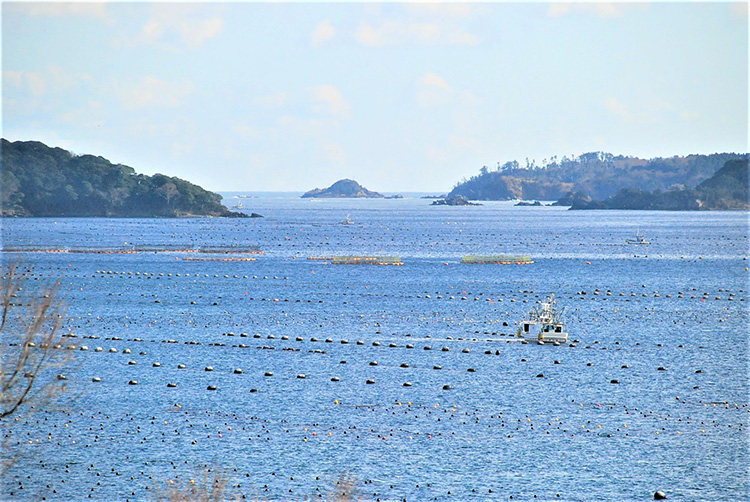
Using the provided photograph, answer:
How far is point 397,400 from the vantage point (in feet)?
185

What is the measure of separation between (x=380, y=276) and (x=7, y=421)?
288 ft

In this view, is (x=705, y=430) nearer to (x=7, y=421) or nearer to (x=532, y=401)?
(x=532, y=401)

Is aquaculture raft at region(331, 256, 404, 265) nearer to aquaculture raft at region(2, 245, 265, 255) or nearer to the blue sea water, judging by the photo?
aquaculture raft at region(2, 245, 265, 255)

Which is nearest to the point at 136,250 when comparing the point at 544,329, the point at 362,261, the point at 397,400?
the point at 362,261

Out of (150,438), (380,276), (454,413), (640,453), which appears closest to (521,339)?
(454,413)

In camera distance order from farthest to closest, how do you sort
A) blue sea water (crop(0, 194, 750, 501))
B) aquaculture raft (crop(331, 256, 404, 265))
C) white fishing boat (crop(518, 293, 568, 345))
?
aquaculture raft (crop(331, 256, 404, 265)) → white fishing boat (crop(518, 293, 568, 345)) → blue sea water (crop(0, 194, 750, 501))

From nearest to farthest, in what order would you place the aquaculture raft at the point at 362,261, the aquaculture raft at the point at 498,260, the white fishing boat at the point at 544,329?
the white fishing boat at the point at 544,329
the aquaculture raft at the point at 362,261
the aquaculture raft at the point at 498,260

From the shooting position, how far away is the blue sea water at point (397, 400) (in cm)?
4281

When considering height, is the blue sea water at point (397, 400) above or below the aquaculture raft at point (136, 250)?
below

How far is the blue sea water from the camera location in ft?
140

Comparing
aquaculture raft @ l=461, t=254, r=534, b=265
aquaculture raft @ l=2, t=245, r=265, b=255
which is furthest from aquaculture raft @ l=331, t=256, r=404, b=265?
aquaculture raft @ l=2, t=245, r=265, b=255

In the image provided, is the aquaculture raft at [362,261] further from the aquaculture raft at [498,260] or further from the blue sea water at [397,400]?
the blue sea water at [397,400]

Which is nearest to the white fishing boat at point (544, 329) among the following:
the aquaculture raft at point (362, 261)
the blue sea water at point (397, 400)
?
the blue sea water at point (397, 400)

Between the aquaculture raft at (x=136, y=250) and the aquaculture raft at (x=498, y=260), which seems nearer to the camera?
the aquaculture raft at (x=498, y=260)
